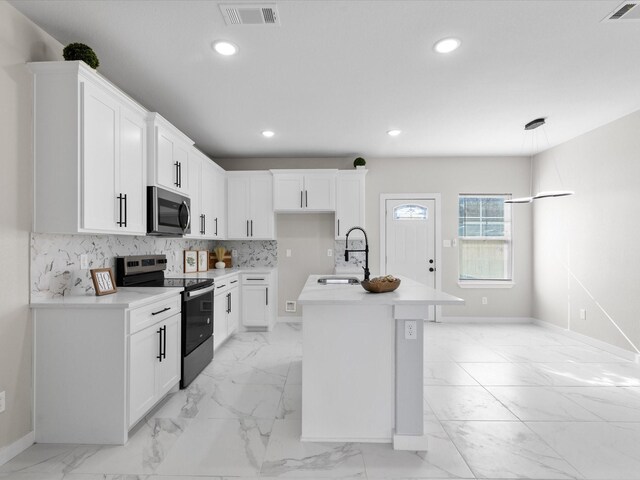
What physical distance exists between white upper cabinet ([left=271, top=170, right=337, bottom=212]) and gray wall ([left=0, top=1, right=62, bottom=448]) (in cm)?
317

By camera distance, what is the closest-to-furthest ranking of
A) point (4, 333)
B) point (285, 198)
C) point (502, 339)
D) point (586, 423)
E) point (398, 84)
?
1. point (4, 333)
2. point (586, 423)
3. point (398, 84)
4. point (502, 339)
5. point (285, 198)

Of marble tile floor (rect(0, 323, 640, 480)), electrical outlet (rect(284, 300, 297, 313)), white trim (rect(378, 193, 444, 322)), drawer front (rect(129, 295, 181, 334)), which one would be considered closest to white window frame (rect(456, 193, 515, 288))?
white trim (rect(378, 193, 444, 322))

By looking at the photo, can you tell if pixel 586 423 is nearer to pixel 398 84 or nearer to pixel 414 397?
pixel 414 397

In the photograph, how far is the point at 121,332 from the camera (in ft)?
6.88

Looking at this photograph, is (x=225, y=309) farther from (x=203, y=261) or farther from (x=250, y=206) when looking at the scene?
→ (x=250, y=206)

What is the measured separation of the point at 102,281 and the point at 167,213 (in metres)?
0.84

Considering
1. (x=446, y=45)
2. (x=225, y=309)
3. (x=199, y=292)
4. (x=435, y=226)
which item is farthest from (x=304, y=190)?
(x=446, y=45)

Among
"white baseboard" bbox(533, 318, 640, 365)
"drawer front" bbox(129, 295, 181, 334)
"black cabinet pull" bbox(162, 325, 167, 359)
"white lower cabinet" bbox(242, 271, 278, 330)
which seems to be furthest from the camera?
"white lower cabinet" bbox(242, 271, 278, 330)

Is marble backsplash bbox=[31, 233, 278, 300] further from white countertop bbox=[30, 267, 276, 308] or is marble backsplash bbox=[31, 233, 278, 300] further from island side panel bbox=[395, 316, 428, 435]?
island side panel bbox=[395, 316, 428, 435]

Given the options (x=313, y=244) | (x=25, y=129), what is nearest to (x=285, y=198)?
(x=313, y=244)

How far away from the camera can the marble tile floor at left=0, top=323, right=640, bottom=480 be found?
6.15ft

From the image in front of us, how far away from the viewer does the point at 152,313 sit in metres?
2.43

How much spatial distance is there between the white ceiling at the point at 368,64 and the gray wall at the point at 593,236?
1.26ft

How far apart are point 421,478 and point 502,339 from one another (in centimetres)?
325
